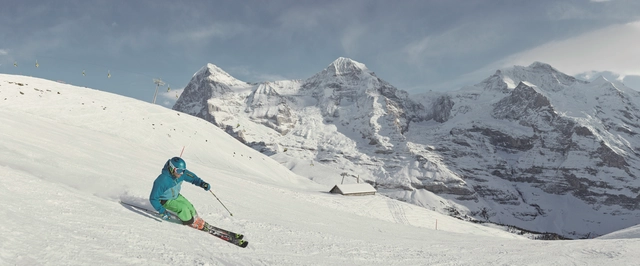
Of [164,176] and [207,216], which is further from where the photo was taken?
[207,216]

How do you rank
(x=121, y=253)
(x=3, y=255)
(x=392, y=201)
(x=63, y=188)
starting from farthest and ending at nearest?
(x=392, y=201), (x=63, y=188), (x=121, y=253), (x=3, y=255)

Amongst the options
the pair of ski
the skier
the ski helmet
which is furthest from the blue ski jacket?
the pair of ski

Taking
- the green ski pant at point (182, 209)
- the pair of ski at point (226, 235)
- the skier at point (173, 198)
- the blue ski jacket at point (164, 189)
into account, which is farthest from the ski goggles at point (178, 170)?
the pair of ski at point (226, 235)

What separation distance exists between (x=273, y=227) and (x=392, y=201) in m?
34.5

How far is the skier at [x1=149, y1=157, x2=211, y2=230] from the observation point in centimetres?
785

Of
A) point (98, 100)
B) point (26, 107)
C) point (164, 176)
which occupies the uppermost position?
point (98, 100)

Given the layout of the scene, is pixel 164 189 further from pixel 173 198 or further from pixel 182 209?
pixel 182 209

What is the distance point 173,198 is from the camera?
26.6ft

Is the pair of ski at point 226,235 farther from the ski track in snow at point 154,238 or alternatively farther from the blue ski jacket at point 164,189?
the blue ski jacket at point 164,189

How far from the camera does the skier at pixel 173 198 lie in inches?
309

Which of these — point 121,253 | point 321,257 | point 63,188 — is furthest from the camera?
point 63,188

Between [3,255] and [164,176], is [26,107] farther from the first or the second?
[3,255]

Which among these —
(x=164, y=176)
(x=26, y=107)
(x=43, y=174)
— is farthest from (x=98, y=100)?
(x=164, y=176)

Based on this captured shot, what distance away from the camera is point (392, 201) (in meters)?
42.1
